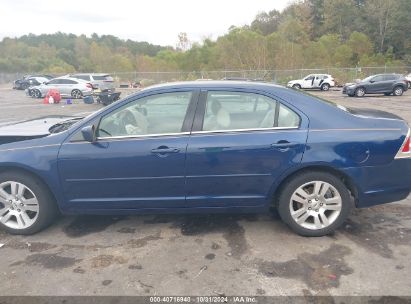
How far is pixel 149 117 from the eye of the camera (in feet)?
12.2

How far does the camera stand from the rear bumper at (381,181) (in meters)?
3.59

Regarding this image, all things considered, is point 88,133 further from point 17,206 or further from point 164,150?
point 17,206

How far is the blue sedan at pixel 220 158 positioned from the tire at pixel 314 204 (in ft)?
0.03

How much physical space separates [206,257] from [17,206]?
213 centimetres

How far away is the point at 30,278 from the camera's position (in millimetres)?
3113

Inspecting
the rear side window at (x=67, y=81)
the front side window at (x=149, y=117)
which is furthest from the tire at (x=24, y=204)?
the rear side window at (x=67, y=81)

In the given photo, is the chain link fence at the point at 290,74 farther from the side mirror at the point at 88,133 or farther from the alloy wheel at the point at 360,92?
the side mirror at the point at 88,133

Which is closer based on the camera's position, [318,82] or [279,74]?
[318,82]

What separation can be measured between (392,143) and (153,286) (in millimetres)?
2678

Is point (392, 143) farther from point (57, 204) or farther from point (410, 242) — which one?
point (57, 204)

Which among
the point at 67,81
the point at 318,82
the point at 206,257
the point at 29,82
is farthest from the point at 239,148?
the point at 29,82

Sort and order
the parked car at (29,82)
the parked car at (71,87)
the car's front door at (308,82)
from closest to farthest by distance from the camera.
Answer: the parked car at (71,87)
the car's front door at (308,82)
the parked car at (29,82)

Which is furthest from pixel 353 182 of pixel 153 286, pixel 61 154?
pixel 61 154

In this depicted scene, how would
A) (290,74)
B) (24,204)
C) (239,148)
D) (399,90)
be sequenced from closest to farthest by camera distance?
1. (239,148)
2. (24,204)
3. (399,90)
4. (290,74)
